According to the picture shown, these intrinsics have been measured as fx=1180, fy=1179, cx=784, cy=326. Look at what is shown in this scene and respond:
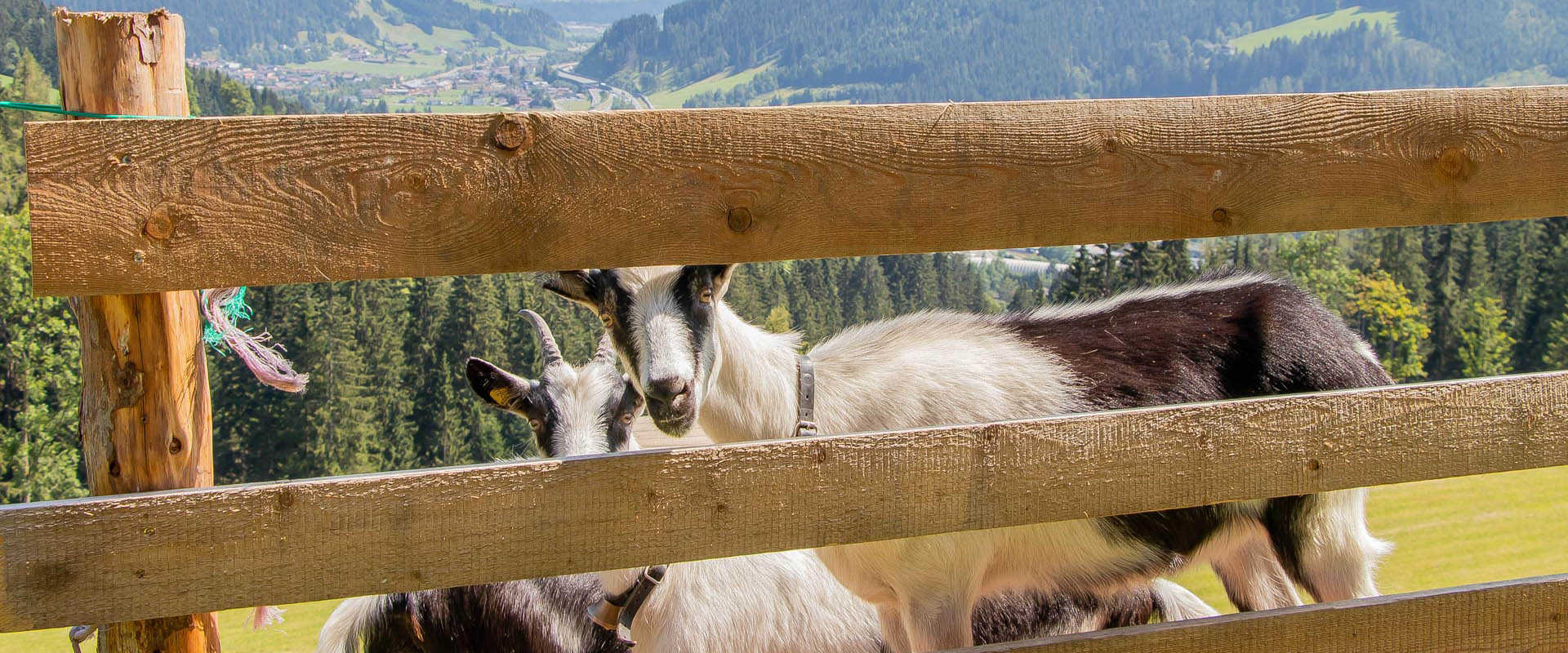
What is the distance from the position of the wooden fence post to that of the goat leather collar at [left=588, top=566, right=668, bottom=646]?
59.1 inches

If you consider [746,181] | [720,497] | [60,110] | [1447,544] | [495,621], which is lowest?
[1447,544]

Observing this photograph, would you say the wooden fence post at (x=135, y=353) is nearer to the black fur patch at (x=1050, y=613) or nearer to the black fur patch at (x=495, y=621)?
the black fur patch at (x=495, y=621)

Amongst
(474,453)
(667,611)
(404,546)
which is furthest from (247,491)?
(474,453)

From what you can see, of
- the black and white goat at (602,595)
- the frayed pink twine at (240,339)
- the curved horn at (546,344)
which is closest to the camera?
the frayed pink twine at (240,339)

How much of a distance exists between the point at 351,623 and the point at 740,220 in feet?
8.60

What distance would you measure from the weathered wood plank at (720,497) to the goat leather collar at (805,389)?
A: 1.40 m

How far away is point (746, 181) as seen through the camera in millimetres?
1748

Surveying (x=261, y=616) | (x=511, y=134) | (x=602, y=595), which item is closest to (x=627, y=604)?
(x=602, y=595)

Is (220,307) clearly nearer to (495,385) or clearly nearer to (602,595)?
(495,385)

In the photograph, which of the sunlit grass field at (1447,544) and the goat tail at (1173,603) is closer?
the goat tail at (1173,603)

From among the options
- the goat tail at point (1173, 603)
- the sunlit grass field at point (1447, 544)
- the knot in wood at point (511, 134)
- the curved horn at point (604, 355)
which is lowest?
the sunlit grass field at point (1447, 544)

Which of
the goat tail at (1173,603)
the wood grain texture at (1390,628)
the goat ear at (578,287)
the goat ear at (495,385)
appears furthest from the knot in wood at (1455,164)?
the goat ear at (495,385)

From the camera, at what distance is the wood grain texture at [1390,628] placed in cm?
189

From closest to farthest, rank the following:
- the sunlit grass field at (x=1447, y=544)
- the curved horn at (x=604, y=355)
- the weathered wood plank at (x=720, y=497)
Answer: the weathered wood plank at (x=720, y=497) < the curved horn at (x=604, y=355) < the sunlit grass field at (x=1447, y=544)
